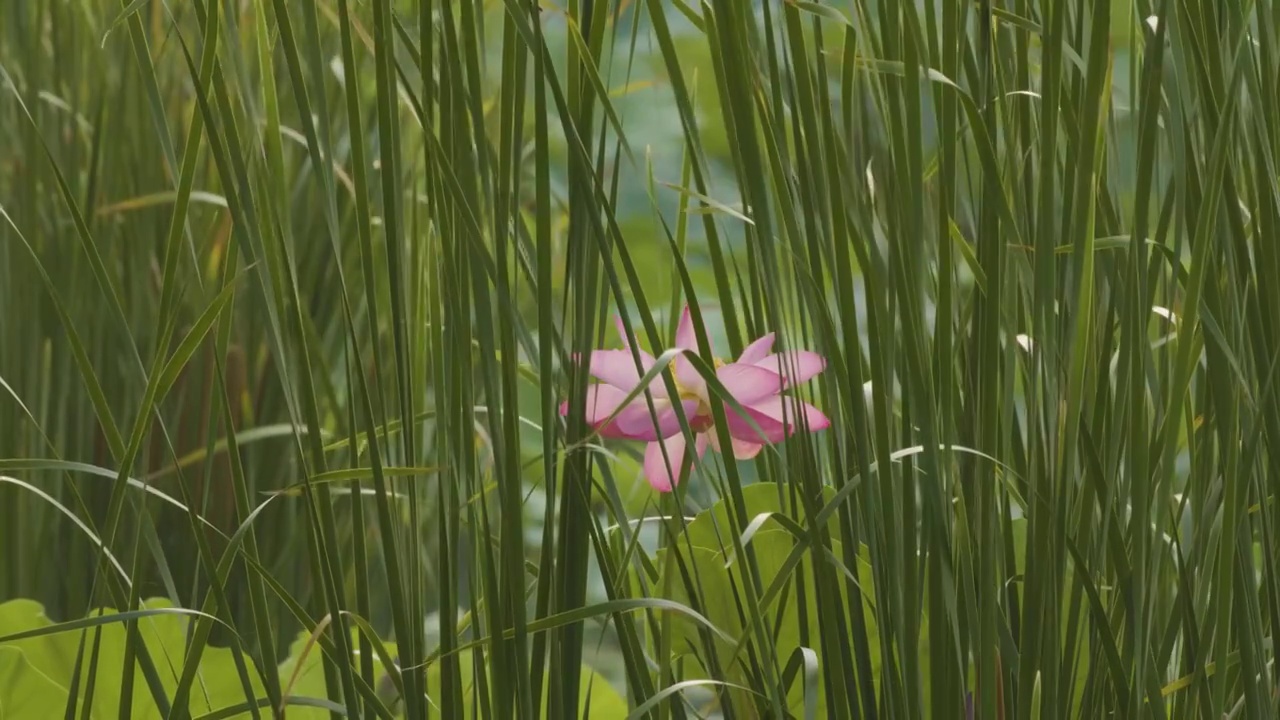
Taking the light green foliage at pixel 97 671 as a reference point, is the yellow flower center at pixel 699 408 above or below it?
above

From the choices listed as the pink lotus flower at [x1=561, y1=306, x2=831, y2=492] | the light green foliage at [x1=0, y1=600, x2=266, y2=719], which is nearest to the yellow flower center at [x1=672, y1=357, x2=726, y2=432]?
the pink lotus flower at [x1=561, y1=306, x2=831, y2=492]

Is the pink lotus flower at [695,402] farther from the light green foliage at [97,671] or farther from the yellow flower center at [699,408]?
the light green foliage at [97,671]

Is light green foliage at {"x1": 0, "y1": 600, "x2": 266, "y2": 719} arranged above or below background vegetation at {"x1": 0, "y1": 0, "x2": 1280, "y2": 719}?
below

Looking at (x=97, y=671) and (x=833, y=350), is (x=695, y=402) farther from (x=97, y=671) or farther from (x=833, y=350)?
(x=97, y=671)

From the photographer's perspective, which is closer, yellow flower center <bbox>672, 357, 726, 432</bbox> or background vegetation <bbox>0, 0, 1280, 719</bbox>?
background vegetation <bbox>0, 0, 1280, 719</bbox>

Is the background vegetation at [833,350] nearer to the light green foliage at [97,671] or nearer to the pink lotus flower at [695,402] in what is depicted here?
the pink lotus flower at [695,402]

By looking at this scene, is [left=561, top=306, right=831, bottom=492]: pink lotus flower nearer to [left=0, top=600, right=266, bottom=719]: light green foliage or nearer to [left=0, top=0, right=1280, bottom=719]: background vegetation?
[left=0, top=0, right=1280, bottom=719]: background vegetation

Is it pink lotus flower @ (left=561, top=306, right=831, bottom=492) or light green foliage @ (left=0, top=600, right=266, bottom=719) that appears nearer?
pink lotus flower @ (left=561, top=306, right=831, bottom=492)

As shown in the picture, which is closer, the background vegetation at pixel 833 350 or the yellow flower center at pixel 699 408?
the background vegetation at pixel 833 350

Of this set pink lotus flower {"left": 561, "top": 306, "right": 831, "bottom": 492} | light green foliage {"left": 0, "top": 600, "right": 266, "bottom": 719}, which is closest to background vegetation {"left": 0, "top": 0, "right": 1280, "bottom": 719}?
pink lotus flower {"left": 561, "top": 306, "right": 831, "bottom": 492}

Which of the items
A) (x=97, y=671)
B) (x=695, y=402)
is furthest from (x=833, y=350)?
(x=97, y=671)

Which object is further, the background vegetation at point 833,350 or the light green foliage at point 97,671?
the light green foliage at point 97,671

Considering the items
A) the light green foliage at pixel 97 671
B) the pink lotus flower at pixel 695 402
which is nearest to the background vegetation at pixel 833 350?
the pink lotus flower at pixel 695 402

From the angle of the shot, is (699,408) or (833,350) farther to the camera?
(699,408)
